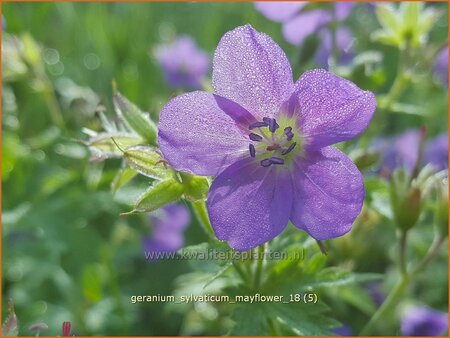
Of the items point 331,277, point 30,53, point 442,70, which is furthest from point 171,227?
point 331,277

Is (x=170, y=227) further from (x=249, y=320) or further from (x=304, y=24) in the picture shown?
(x=249, y=320)

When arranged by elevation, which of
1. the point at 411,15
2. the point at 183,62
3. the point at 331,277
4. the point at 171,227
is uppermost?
the point at 411,15

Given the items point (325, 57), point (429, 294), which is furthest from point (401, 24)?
point (429, 294)

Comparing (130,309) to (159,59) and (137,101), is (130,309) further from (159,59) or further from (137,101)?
(159,59)

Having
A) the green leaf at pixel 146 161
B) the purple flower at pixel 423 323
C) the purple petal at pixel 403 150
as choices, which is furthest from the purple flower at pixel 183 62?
the green leaf at pixel 146 161

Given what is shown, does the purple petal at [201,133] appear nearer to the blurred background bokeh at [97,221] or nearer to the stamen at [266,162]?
the stamen at [266,162]

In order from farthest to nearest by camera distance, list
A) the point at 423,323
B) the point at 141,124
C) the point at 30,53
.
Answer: the point at 30,53 → the point at 423,323 → the point at 141,124

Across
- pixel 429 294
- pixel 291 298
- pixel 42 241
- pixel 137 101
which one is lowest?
pixel 429 294
